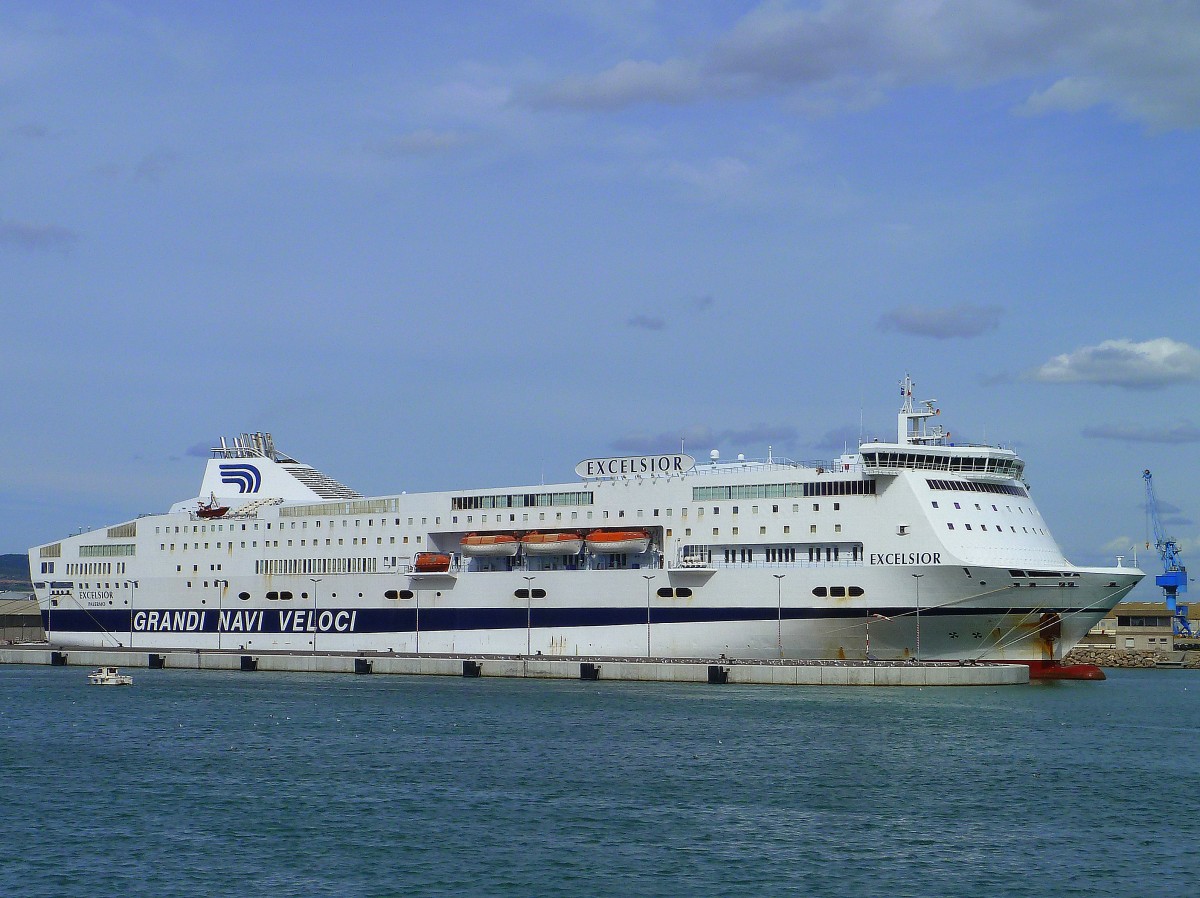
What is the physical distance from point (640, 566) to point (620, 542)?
1.45 m

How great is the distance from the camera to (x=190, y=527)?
77.1m

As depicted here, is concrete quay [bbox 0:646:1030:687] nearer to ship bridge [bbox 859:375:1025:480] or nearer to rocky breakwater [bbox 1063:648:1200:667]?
ship bridge [bbox 859:375:1025:480]

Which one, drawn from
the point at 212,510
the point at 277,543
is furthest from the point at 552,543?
the point at 212,510

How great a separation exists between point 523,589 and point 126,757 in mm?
26630

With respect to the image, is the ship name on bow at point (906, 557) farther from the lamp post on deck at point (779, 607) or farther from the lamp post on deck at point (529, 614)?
the lamp post on deck at point (529, 614)

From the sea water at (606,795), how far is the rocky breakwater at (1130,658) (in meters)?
38.6

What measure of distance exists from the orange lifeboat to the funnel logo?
1438 centimetres

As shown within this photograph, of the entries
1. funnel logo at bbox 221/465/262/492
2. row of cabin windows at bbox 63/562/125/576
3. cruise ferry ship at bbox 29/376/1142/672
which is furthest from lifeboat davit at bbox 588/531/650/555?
row of cabin windows at bbox 63/562/125/576

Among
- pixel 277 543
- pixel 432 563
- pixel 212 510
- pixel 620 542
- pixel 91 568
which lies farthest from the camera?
pixel 91 568

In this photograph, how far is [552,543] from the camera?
65.9m

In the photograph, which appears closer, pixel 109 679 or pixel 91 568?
pixel 109 679

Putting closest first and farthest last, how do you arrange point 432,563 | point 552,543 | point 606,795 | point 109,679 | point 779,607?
point 606,795 → point 779,607 → point 109,679 → point 552,543 → point 432,563

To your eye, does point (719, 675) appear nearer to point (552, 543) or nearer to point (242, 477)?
point (552, 543)

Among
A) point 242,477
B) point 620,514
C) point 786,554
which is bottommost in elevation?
point 786,554
